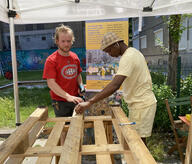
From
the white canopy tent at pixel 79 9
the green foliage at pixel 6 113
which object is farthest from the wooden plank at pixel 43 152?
the green foliage at pixel 6 113

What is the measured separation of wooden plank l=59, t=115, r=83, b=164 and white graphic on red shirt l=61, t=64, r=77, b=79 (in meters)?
0.85

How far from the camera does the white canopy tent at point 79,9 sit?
2791 millimetres

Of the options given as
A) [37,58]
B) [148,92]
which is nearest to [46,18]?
[148,92]

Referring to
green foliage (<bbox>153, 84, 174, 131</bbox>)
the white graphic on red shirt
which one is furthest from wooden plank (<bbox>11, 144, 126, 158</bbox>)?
green foliage (<bbox>153, 84, 174, 131</bbox>)

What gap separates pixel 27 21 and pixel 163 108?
3.19 meters

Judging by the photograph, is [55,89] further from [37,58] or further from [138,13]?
[37,58]

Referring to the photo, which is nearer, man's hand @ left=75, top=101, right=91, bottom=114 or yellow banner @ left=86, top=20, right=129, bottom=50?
man's hand @ left=75, top=101, right=91, bottom=114

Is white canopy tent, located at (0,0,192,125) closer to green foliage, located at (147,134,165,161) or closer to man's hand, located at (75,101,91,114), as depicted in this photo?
man's hand, located at (75,101,91,114)

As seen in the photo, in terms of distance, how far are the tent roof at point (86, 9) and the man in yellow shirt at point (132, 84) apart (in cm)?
117

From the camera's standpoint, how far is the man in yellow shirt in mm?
1796

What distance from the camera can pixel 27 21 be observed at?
3145 millimetres

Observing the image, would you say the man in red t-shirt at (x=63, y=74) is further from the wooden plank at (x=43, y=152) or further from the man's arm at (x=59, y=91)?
the wooden plank at (x=43, y=152)

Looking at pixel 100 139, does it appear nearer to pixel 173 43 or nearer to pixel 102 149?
pixel 102 149

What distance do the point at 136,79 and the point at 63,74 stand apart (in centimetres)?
96
